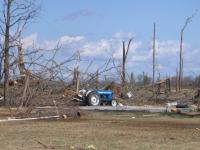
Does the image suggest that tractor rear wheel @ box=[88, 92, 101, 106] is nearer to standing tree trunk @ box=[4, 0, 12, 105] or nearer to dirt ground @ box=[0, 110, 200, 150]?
standing tree trunk @ box=[4, 0, 12, 105]

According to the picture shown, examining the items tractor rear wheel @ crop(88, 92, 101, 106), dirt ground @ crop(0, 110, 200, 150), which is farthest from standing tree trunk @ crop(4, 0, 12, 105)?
dirt ground @ crop(0, 110, 200, 150)

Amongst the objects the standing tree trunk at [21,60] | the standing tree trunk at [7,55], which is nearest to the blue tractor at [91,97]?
the standing tree trunk at [7,55]

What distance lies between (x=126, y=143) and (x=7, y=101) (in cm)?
2025

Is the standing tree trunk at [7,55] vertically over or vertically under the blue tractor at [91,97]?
over

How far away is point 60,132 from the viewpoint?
19.2 metres

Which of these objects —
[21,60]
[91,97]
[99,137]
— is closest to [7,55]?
[21,60]

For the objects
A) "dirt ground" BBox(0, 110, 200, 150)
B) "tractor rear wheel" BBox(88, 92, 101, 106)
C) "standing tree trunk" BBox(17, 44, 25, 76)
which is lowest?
"dirt ground" BBox(0, 110, 200, 150)

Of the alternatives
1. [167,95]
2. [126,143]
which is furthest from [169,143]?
[167,95]

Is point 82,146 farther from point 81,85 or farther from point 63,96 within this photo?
point 81,85

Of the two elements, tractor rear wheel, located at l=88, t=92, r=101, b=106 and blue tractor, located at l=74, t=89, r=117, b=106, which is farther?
tractor rear wheel, located at l=88, t=92, r=101, b=106

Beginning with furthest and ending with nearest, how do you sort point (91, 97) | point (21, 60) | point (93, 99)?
point (93, 99), point (91, 97), point (21, 60)

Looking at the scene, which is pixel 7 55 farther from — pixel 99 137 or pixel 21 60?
pixel 99 137

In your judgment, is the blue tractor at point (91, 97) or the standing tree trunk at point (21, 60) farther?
the blue tractor at point (91, 97)

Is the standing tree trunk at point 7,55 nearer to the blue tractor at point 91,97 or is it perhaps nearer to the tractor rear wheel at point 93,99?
the blue tractor at point 91,97
